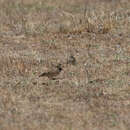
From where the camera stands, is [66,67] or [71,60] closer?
[66,67]

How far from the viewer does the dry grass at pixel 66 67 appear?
7801 millimetres

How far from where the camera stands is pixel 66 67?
10.3m

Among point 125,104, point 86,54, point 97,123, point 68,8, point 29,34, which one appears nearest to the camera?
point 97,123

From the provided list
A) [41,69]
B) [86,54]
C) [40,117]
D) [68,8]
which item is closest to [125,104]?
[40,117]

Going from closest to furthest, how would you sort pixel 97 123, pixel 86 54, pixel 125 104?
1. pixel 97 123
2. pixel 125 104
3. pixel 86 54

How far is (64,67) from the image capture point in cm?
1034

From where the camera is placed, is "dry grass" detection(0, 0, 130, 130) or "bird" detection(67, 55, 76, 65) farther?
"bird" detection(67, 55, 76, 65)

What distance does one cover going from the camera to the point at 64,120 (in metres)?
7.66

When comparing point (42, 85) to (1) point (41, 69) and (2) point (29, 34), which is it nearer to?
(1) point (41, 69)

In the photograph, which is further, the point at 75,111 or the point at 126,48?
the point at 126,48

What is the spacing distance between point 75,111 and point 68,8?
902 centimetres

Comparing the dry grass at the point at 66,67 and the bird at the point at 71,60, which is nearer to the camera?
the dry grass at the point at 66,67

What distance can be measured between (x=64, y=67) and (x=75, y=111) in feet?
7.88

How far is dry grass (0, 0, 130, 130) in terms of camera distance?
780 centimetres
